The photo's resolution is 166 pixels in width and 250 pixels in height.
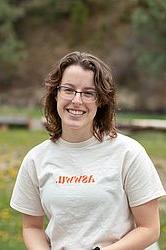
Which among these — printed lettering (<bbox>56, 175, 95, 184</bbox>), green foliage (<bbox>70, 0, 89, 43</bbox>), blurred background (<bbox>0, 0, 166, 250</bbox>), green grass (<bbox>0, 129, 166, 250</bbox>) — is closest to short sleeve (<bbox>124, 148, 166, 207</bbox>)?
printed lettering (<bbox>56, 175, 95, 184</bbox>)

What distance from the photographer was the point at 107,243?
2.90 metres

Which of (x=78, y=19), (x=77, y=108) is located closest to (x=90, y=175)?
(x=77, y=108)

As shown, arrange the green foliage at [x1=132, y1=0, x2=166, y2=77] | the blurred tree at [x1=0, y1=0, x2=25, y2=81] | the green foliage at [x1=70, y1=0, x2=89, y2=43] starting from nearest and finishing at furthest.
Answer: the green foliage at [x1=132, y1=0, x2=166, y2=77] < the blurred tree at [x1=0, y1=0, x2=25, y2=81] < the green foliage at [x1=70, y1=0, x2=89, y2=43]

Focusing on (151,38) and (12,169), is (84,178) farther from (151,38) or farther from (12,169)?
(151,38)

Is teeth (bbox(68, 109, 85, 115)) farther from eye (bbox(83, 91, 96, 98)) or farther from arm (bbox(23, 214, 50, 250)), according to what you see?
arm (bbox(23, 214, 50, 250))

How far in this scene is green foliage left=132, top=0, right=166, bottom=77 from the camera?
25017mm

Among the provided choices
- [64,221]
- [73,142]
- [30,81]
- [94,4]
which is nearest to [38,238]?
[64,221]

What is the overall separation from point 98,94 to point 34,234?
712 millimetres

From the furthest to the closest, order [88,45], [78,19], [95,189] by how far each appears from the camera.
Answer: [78,19], [88,45], [95,189]

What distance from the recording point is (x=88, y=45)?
1203 inches

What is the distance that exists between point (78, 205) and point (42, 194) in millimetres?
197

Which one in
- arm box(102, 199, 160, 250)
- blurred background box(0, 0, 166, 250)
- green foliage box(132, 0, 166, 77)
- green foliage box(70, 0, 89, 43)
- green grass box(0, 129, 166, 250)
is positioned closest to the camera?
arm box(102, 199, 160, 250)

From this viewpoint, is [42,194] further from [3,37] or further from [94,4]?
[94,4]

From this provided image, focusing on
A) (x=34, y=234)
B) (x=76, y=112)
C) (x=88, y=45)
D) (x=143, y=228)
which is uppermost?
(x=76, y=112)
